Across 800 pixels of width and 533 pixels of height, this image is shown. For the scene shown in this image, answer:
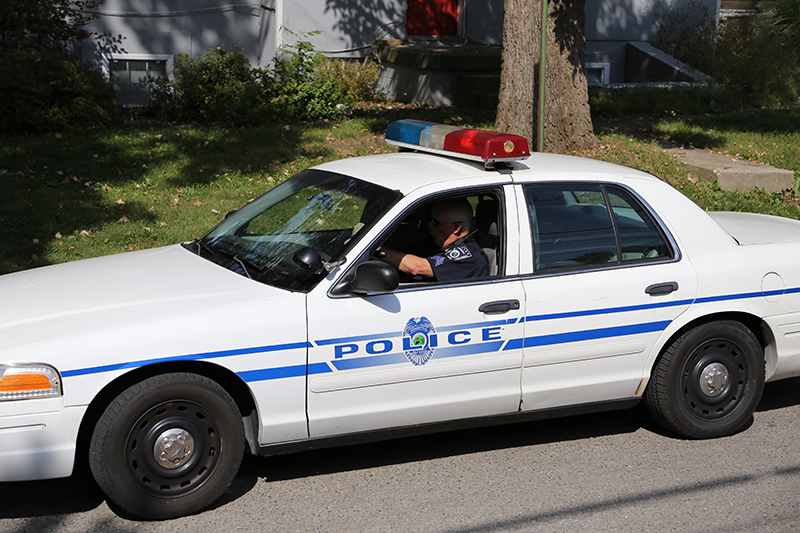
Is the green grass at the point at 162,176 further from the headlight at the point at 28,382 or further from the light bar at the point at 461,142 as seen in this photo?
the headlight at the point at 28,382

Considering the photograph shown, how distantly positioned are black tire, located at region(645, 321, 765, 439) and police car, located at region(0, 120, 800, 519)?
0.01m

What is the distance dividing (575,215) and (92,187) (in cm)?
663

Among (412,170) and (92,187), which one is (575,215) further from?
(92,187)

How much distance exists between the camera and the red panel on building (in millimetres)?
17031

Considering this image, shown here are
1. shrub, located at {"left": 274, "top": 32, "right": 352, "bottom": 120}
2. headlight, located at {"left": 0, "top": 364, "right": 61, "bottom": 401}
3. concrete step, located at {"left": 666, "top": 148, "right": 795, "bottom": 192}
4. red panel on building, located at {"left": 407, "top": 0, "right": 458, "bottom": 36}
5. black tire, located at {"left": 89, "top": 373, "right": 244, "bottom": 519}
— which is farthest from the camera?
red panel on building, located at {"left": 407, "top": 0, "right": 458, "bottom": 36}

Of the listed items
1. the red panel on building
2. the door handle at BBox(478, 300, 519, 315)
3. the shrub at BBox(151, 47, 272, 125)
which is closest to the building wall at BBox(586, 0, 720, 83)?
the red panel on building

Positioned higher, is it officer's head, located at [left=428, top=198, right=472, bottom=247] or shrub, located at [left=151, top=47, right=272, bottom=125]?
shrub, located at [left=151, top=47, right=272, bottom=125]

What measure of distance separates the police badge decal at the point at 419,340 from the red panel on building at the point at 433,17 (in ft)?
45.1

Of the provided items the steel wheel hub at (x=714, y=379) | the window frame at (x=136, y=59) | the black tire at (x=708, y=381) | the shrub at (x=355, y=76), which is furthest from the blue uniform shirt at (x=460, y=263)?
the window frame at (x=136, y=59)

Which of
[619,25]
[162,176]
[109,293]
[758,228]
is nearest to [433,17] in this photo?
[619,25]

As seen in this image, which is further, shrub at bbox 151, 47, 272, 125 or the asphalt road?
shrub at bbox 151, 47, 272, 125

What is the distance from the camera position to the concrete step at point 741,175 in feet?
35.2

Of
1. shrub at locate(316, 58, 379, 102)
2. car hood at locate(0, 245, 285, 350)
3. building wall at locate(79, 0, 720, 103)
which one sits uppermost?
building wall at locate(79, 0, 720, 103)

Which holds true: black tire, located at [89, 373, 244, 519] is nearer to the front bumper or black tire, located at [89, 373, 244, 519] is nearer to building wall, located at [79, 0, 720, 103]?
the front bumper
